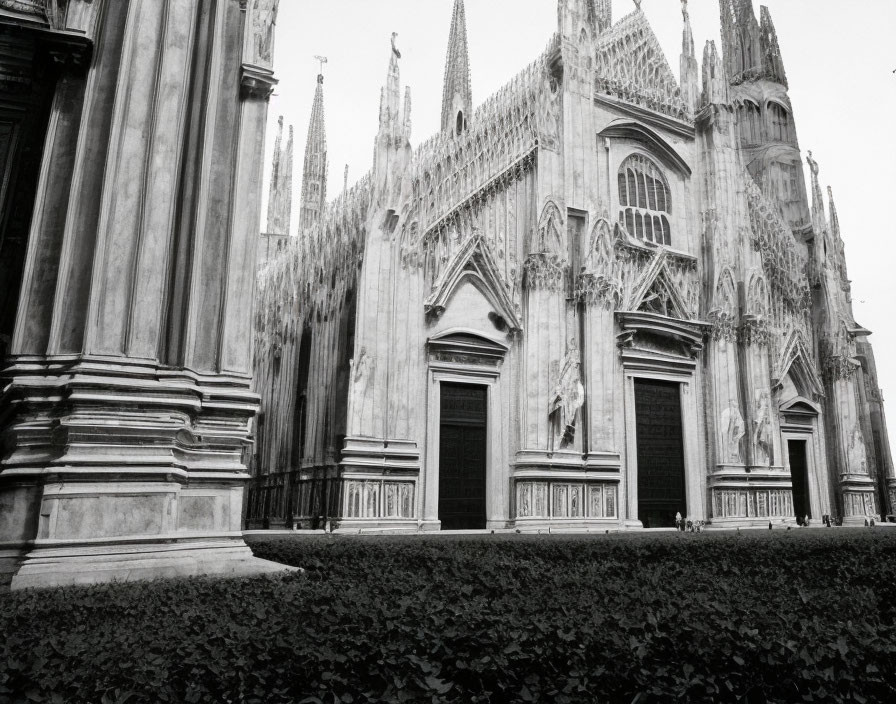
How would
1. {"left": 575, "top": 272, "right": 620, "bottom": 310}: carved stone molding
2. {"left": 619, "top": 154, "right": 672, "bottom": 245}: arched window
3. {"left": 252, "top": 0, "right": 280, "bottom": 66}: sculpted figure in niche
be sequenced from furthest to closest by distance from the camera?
{"left": 619, "top": 154, "right": 672, "bottom": 245}: arched window < {"left": 575, "top": 272, "right": 620, "bottom": 310}: carved stone molding < {"left": 252, "top": 0, "right": 280, "bottom": 66}: sculpted figure in niche

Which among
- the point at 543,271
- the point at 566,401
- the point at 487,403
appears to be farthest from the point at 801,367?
the point at 487,403

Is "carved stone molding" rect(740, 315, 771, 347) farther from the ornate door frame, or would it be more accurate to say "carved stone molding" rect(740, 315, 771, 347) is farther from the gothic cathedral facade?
the ornate door frame

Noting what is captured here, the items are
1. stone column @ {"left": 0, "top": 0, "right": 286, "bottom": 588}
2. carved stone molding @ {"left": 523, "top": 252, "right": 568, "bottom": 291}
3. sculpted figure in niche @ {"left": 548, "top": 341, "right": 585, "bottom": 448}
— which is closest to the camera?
stone column @ {"left": 0, "top": 0, "right": 286, "bottom": 588}

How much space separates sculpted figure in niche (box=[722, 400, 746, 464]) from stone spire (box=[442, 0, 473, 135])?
2696 cm

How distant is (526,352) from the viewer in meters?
22.9

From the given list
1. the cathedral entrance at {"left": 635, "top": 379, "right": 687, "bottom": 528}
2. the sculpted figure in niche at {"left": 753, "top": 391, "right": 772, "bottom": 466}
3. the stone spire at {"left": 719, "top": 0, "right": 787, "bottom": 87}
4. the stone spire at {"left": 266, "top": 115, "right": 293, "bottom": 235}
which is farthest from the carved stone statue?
the stone spire at {"left": 719, "top": 0, "right": 787, "bottom": 87}

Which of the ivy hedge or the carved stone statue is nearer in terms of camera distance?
the ivy hedge

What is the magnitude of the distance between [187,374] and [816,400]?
93.9 ft

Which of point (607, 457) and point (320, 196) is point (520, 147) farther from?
point (320, 196)

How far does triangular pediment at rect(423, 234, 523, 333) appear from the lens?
22.1 metres

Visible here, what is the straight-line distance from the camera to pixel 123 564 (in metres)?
6.54

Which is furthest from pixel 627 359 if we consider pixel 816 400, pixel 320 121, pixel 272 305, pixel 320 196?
pixel 320 121

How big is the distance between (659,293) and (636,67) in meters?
9.37

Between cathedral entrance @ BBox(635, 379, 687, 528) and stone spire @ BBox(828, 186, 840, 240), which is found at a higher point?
stone spire @ BBox(828, 186, 840, 240)
